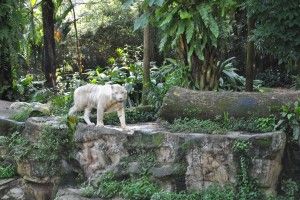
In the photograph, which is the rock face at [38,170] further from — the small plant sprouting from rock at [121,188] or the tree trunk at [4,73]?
the tree trunk at [4,73]

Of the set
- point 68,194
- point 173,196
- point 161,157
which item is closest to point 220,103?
point 161,157

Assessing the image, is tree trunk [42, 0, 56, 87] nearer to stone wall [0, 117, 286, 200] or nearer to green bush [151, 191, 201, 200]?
stone wall [0, 117, 286, 200]

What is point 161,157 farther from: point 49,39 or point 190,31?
point 49,39

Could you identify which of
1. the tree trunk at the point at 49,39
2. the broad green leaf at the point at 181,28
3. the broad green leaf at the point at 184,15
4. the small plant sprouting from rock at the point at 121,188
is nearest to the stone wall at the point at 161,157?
the small plant sprouting from rock at the point at 121,188

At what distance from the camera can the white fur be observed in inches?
309

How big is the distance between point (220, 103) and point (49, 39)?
24.9 ft

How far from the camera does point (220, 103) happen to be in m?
8.27

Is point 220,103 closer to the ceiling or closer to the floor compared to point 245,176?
closer to the ceiling

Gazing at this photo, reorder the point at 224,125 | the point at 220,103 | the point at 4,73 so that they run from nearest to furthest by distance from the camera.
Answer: the point at 224,125, the point at 220,103, the point at 4,73

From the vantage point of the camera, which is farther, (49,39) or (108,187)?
(49,39)

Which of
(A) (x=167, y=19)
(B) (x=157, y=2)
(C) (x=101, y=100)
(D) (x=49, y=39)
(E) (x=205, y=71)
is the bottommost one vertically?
(C) (x=101, y=100)

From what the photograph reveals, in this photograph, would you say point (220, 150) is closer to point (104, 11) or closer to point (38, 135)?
point (38, 135)

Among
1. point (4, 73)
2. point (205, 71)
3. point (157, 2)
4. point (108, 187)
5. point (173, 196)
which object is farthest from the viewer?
point (4, 73)

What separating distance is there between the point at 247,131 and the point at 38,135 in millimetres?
3810
